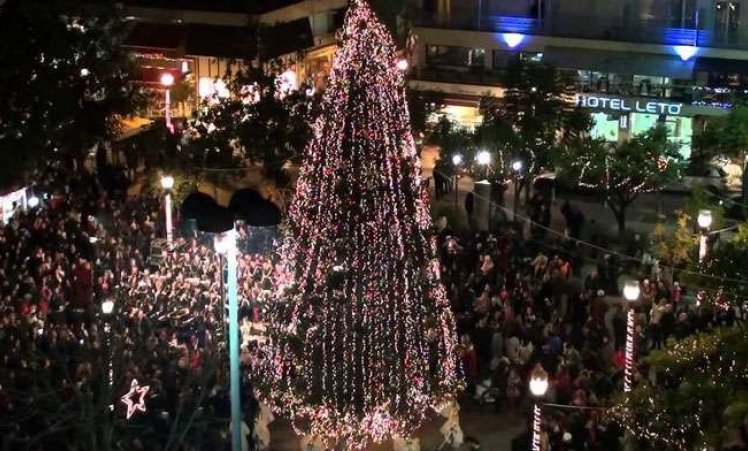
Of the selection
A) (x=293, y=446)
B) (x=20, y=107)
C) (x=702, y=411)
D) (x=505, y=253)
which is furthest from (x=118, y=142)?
(x=702, y=411)

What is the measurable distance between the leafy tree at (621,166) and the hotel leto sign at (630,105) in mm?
7298

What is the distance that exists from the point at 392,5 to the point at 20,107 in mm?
15473

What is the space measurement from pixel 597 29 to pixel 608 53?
1545 mm

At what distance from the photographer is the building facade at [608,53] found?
39.2m

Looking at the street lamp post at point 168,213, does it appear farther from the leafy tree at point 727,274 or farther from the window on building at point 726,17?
the window on building at point 726,17

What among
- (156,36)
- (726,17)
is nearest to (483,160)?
(726,17)

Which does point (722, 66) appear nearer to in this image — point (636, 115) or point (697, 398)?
point (636, 115)

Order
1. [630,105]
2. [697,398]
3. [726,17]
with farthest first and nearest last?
[726,17]
[630,105]
[697,398]

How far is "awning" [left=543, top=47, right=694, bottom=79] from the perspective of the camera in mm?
39469

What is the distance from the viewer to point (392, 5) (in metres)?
40.2

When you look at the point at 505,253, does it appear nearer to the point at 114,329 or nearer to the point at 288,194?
the point at 288,194

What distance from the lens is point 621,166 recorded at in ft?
99.5

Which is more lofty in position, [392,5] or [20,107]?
[392,5]

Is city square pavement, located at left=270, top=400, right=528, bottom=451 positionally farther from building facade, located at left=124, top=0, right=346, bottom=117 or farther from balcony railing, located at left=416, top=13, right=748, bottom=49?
balcony railing, located at left=416, top=13, right=748, bottom=49
